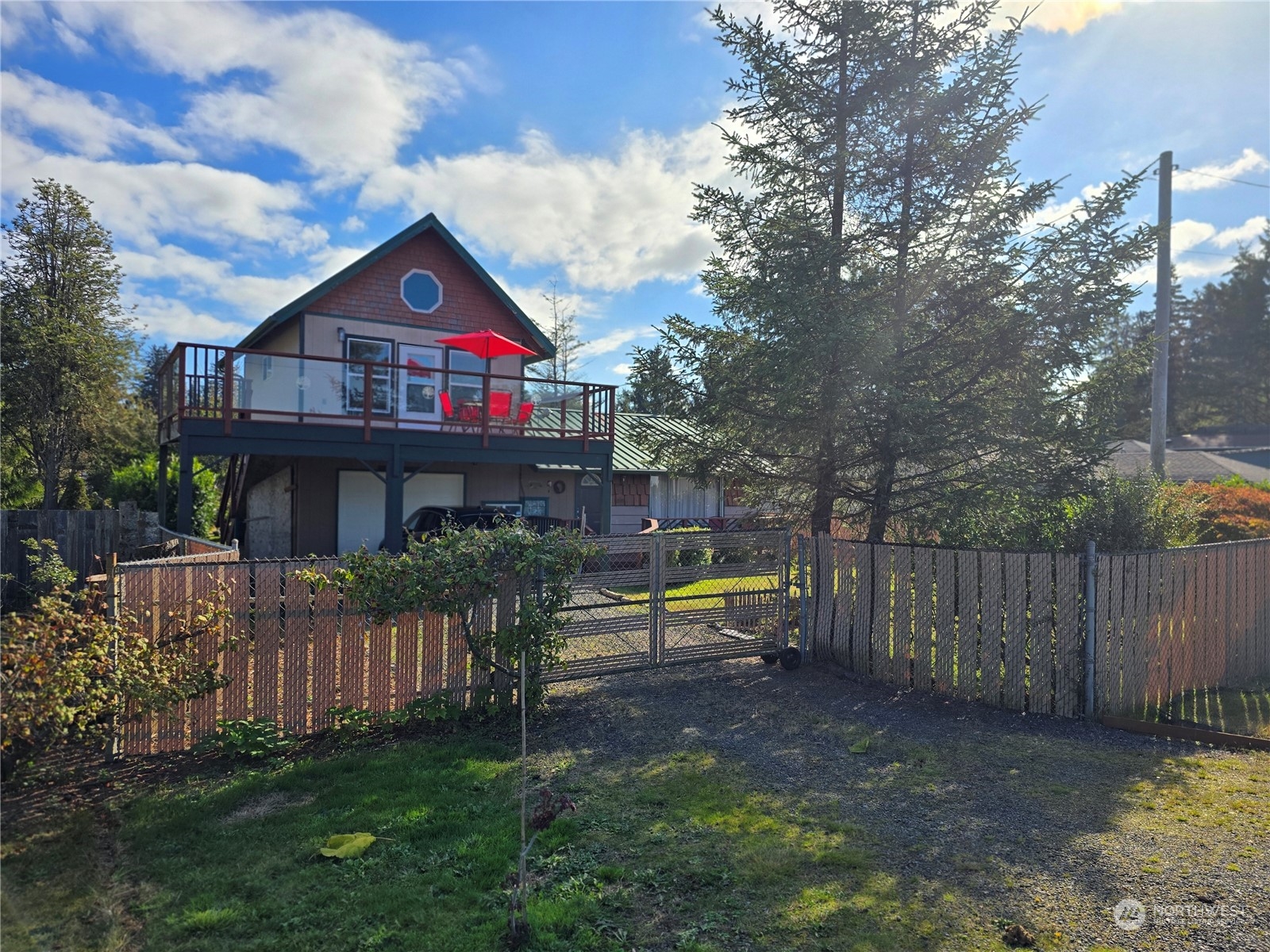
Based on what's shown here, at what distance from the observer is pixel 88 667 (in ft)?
15.3

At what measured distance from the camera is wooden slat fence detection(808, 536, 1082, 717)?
22.9 feet

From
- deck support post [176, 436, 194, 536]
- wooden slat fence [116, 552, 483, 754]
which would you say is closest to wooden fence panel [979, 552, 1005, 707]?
wooden slat fence [116, 552, 483, 754]

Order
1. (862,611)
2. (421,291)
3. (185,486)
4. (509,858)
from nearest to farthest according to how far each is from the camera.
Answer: (509,858), (862,611), (185,486), (421,291)

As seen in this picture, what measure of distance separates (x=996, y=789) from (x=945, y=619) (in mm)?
2510

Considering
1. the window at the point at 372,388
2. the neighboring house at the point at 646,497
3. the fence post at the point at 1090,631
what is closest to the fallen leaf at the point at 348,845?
the fence post at the point at 1090,631

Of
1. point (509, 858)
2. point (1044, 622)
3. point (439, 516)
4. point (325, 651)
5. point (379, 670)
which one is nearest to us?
point (509, 858)

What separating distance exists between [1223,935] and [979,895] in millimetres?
1054

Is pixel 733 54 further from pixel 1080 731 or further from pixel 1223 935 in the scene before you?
pixel 1223 935

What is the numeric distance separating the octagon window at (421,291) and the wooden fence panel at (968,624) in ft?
43.3

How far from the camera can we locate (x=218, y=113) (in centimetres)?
1034

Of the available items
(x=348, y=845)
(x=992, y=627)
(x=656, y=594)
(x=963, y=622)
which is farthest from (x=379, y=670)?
(x=992, y=627)

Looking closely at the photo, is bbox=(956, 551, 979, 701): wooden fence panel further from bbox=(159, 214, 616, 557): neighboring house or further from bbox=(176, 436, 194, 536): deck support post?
bbox=(176, 436, 194, 536): deck support post

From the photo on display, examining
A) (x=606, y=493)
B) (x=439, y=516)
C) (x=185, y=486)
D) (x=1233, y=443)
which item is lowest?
(x=439, y=516)

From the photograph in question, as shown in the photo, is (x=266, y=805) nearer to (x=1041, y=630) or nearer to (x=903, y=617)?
(x=903, y=617)
